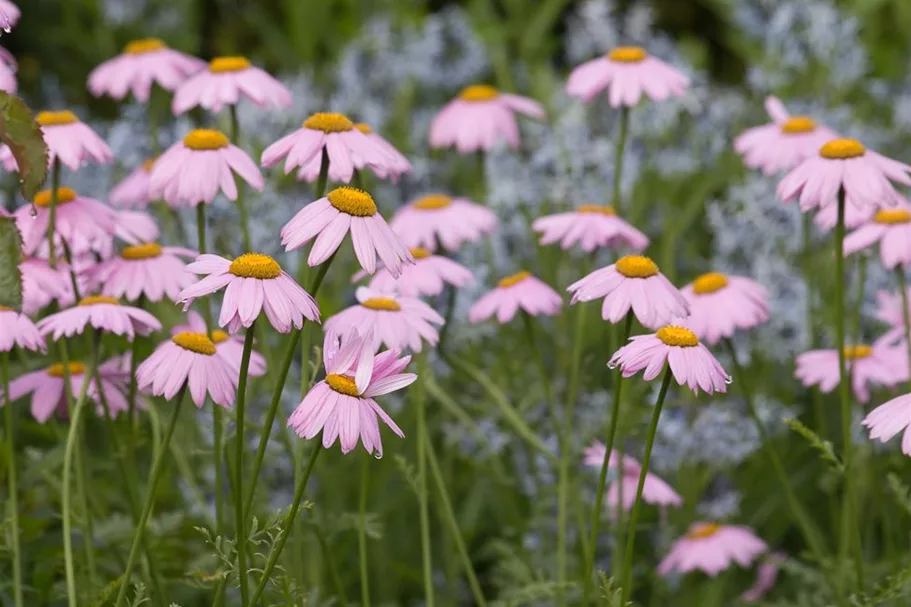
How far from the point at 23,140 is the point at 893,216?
1417 mm

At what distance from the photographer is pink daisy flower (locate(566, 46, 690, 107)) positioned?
2.31 m

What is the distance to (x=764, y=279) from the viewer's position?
306 cm

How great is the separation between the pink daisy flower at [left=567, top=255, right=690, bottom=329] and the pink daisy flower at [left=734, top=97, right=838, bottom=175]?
72cm

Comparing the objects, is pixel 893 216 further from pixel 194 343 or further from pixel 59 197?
pixel 59 197

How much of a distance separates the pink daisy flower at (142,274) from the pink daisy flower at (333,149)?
240 mm

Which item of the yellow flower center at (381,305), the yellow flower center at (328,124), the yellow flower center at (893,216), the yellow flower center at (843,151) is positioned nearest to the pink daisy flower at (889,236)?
the yellow flower center at (893,216)

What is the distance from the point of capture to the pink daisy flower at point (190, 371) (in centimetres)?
Answer: 155

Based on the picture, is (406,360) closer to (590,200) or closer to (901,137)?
(590,200)

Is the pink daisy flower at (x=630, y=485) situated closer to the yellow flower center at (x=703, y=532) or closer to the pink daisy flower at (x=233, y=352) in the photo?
the yellow flower center at (x=703, y=532)

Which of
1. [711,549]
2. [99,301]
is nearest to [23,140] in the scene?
[99,301]

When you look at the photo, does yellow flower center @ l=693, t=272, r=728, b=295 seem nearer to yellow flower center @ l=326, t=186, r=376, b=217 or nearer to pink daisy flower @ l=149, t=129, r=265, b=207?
pink daisy flower @ l=149, t=129, r=265, b=207

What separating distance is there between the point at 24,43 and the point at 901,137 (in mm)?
3858

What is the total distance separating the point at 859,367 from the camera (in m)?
2.34

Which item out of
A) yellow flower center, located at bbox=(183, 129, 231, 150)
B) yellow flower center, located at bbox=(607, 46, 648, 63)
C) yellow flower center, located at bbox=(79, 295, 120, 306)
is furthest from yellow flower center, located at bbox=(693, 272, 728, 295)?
yellow flower center, located at bbox=(79, 295, 120, 306)
